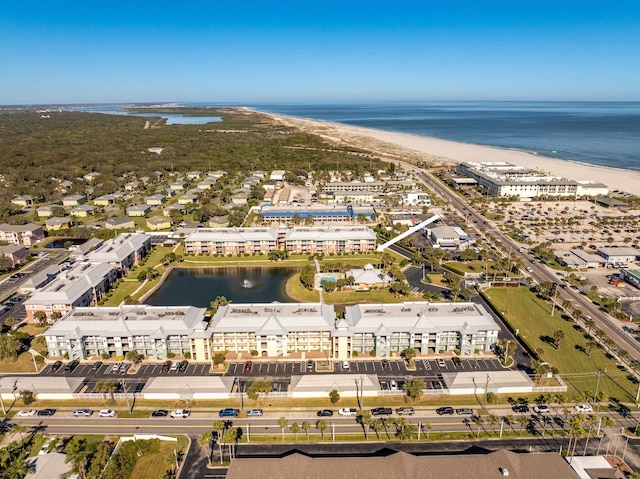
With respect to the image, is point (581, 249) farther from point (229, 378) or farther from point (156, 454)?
point (156, 454)

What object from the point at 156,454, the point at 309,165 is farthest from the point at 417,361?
the point at 309,165

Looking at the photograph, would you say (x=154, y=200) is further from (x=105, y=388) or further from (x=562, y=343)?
(x=562, y=343)

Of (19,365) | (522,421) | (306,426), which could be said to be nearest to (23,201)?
(19,365)

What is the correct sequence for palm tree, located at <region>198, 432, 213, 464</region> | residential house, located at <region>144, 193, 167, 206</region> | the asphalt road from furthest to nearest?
residential house, located at <region>144, 193, 167, 206</region> → the asphalt road → palm tree, located at <region>198, 432, 213, 464</region>

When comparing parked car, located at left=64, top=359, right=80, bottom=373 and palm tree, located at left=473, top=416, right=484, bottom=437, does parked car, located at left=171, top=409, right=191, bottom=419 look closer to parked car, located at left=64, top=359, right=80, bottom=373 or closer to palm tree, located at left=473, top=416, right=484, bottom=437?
parked car, located at left=64, top=359, right=80, bottom=373

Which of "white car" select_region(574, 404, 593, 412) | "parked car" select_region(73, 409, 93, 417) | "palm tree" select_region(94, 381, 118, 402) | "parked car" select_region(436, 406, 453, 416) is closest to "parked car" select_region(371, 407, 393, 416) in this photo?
"parked car" select_region(436, 406, 453, 416)

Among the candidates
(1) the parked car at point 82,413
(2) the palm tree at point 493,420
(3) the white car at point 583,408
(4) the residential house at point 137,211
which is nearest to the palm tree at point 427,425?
(2) the palm tree at point 493,420
